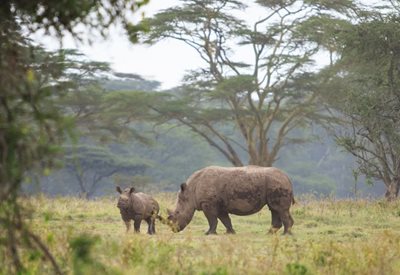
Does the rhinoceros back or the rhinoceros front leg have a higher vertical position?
the rhinoceros back

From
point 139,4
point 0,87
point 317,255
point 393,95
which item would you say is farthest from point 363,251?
point 393,95

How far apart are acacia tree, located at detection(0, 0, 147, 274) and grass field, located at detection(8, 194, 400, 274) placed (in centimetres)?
21

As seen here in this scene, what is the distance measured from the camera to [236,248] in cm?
919

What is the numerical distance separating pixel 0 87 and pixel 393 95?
59.5 ft

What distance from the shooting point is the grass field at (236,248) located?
22.5 feet

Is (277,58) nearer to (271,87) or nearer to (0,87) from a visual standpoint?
(271,87)

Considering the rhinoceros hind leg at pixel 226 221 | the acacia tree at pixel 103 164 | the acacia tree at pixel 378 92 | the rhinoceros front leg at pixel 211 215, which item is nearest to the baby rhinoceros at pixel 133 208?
→ the rhinoceros front leg at pixel 211 215

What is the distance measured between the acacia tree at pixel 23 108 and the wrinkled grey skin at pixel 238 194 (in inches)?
339

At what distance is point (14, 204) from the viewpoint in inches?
197

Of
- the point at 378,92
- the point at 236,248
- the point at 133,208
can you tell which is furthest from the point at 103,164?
the point at 236,248

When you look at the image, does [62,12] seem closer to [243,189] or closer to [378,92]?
[243,189]

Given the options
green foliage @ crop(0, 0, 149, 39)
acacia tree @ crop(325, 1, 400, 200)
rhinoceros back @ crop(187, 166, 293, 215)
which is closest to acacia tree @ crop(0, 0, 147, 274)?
green foliage @ crop(0, 0, 149, 39)

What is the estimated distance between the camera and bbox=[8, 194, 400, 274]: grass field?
22.5 ft

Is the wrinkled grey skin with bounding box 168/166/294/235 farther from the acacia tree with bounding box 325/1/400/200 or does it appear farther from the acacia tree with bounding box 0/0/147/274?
the acacia tree with bounding box 0/0/147/274
